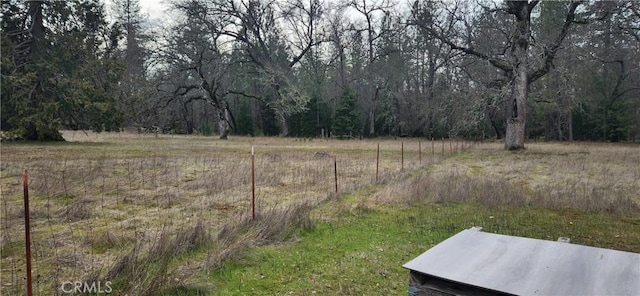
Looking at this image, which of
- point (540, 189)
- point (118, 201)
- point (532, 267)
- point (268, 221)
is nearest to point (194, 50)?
point (118, 201)

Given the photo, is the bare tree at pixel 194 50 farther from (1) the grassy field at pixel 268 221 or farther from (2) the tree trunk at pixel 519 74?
(2) the tree trunk at pixel 519 74

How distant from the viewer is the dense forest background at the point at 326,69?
1912 cm

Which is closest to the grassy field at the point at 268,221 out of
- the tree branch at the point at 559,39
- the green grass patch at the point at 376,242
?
the green grass patch at the point at 376,242

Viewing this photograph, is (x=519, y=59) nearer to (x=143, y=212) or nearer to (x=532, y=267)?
(x=143, y=212)

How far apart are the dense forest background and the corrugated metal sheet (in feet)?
55.2

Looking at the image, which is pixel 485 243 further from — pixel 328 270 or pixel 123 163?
pixel 123 163

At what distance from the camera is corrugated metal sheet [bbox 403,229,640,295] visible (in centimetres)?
193

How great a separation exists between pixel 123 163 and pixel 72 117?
1135 cm

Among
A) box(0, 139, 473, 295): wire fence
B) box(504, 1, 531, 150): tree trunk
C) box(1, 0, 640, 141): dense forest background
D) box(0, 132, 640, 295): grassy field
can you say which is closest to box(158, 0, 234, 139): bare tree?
box(1, 0, 640, 141): dense forest background

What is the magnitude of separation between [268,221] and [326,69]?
36836mm

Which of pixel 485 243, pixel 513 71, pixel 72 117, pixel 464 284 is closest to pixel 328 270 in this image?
pixel 485 243

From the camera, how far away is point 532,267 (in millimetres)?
2162

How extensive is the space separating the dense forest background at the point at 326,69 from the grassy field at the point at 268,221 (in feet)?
30.8

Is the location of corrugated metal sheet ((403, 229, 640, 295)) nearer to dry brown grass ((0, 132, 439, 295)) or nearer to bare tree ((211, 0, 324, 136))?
dry brown grass ((0, 132, 439, 295))
